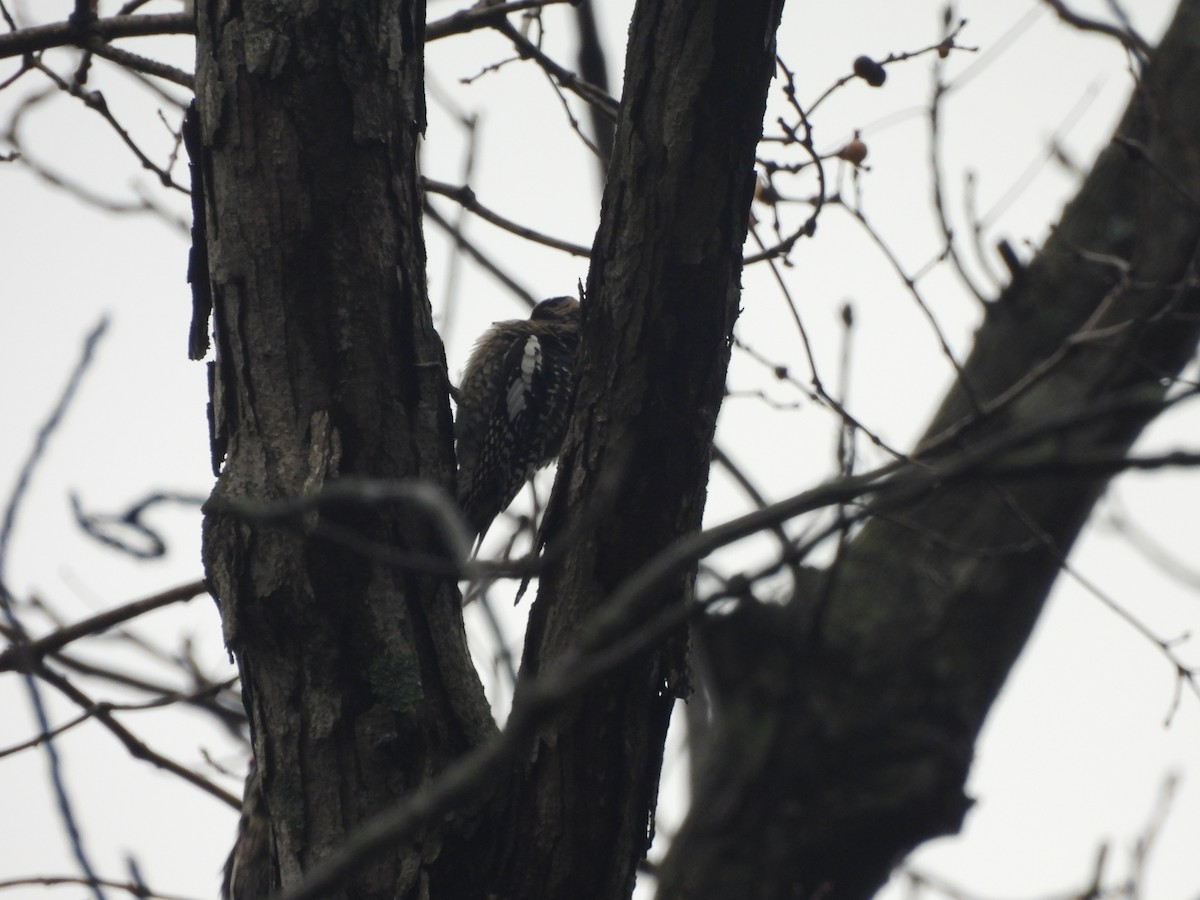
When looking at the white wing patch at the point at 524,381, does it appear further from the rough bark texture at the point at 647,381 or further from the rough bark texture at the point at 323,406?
the rough bark texture at the point at 647,381

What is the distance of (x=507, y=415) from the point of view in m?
5.84

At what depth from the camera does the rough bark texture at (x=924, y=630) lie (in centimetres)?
435

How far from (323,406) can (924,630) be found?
287cm

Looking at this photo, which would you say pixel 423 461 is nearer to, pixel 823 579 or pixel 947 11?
pixel 947 11

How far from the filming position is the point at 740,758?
4555 mm

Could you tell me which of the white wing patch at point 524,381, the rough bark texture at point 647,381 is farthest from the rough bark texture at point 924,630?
the rough bark texture at point 647,381

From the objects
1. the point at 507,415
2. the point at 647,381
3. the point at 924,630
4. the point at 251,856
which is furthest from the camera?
the point at 507,415

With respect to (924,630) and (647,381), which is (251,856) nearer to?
(647,381)

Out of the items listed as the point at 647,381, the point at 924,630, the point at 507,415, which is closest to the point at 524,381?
the point at 507,415

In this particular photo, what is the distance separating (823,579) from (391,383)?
8.93ft

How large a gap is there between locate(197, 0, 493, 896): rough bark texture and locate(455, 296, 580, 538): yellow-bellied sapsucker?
3171mm

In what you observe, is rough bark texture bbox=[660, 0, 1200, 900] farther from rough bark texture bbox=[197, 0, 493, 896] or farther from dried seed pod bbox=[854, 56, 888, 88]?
rough bark texture bbox=[197, 0, 493, 896]

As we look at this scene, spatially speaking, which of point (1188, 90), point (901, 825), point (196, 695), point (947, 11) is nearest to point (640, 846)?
point (196, 695)

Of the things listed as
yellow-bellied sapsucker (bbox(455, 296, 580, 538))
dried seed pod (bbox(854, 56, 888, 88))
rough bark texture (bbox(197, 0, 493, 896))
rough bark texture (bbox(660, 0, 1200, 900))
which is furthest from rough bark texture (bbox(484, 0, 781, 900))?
yellow-bellied sapsucker (bbox(455, 296, 580, 538))
